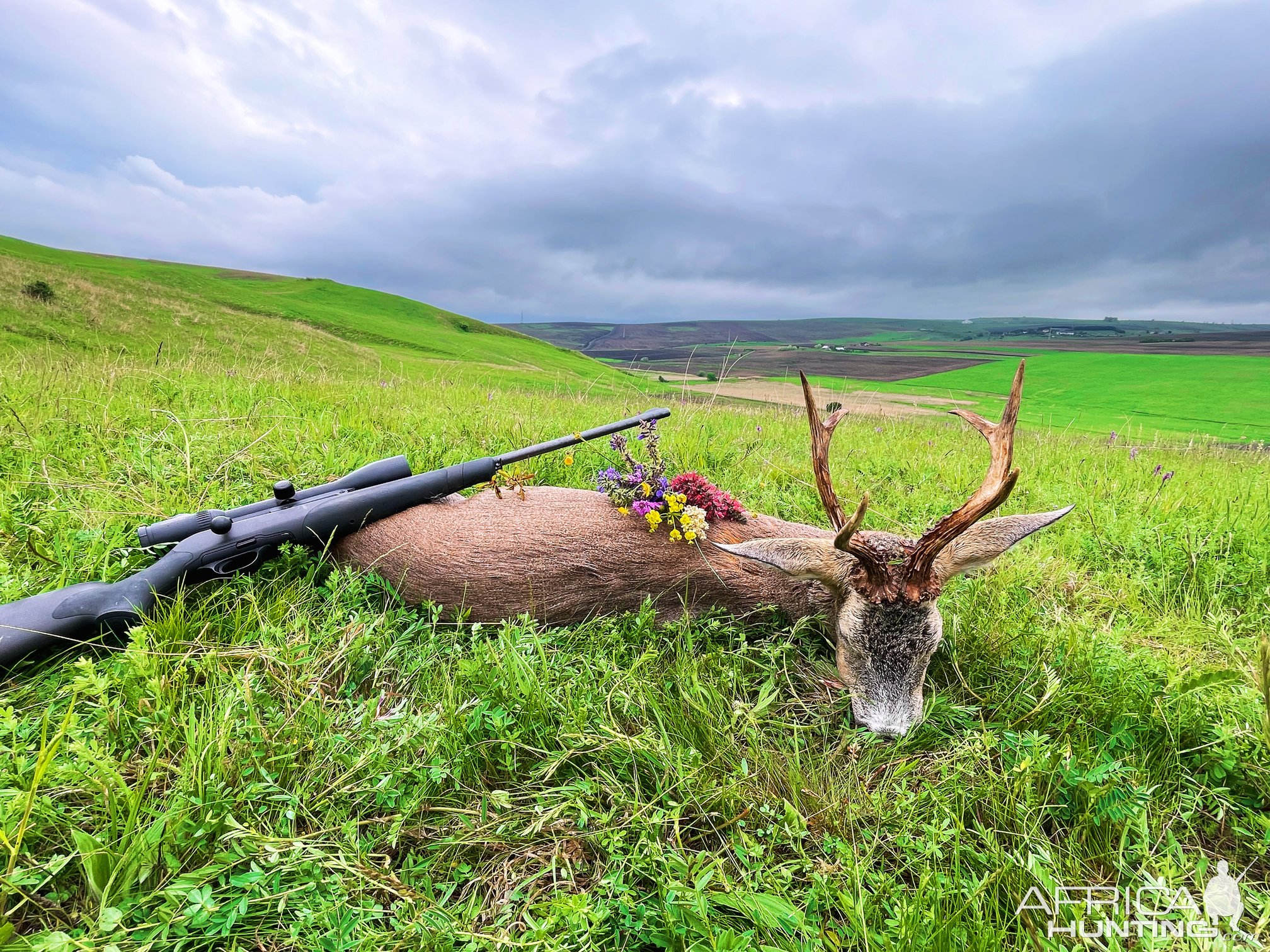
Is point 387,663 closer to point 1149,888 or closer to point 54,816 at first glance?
point 54,816

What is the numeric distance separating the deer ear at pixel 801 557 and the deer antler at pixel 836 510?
153 mm

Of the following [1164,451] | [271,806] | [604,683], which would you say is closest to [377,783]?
[271,806]

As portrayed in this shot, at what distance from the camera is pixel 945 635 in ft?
10.2

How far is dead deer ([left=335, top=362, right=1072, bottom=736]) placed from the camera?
2.53 meters

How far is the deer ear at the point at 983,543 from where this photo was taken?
8.63ft

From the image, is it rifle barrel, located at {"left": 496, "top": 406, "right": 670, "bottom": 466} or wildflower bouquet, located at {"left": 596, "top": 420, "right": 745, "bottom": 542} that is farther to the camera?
rifle barrel, located at {"left": 496, "top": 406, "right": 670, "bottom": 466}

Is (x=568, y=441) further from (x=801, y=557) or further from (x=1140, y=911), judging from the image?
(x=1140, y=911)


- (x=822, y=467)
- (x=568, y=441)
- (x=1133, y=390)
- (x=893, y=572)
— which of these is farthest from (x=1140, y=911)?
(x=1133, y=390)

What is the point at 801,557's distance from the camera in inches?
107

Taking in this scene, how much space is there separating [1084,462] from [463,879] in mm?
8489

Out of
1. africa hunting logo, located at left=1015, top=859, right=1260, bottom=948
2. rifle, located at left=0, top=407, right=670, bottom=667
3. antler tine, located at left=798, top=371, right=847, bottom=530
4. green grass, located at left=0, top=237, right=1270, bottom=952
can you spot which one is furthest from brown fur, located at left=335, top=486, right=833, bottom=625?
africa hunting logo, located at left=1015, top=859, right=1260, bottom=948

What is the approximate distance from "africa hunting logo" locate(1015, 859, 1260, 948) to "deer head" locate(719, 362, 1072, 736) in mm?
772

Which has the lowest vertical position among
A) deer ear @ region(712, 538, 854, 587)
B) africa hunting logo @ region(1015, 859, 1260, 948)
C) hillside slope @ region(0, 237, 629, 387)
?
africa hunting logo @ region(1015, 859, 1260, 948)

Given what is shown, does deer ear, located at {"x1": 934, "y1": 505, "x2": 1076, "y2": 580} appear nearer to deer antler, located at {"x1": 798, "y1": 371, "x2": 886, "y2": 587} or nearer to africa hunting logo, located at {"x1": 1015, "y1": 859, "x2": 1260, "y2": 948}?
deer antler, located at {"x1": 798, "y1": 371, "x2": 886, "y2": 587}
